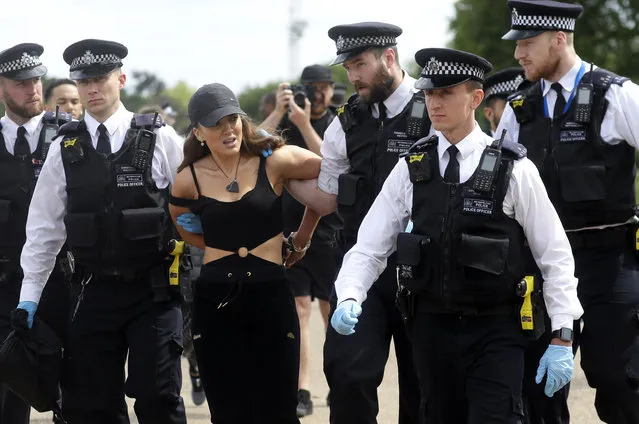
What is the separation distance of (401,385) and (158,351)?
4.43 ft

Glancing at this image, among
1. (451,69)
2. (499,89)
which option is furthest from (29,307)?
(499,89)

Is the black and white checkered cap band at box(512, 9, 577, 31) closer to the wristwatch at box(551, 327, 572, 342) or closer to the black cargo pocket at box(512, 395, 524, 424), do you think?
the wristwatch at box(551, 327, 572, 342)

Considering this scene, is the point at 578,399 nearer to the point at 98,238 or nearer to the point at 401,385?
the point at 401,385

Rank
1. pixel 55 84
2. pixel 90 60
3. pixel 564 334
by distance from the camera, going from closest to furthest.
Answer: pixel 564 334, pixel 90 60, pixel 55 84

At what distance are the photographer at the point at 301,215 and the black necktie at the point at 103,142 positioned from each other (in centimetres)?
284

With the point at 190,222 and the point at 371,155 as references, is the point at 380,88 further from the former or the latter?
the point at 190,222

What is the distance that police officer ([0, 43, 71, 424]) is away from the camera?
7.93 meters

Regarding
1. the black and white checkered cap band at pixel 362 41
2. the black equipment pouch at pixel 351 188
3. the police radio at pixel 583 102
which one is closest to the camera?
the police radio at pixel 583 102

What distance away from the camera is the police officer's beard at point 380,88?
702 cm

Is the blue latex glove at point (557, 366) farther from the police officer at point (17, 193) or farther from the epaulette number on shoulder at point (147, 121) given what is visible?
the police officer at point (17, 193)

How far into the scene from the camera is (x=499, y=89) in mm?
9844

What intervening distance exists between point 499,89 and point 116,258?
158 inches

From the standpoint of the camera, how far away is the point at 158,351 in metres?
6.86

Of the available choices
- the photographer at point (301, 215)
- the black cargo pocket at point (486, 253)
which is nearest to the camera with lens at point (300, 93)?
the photographer at point (301, 215)
